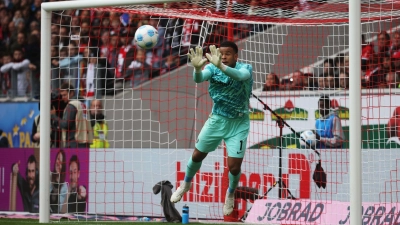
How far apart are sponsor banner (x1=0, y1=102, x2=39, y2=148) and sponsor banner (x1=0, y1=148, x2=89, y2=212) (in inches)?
8.8

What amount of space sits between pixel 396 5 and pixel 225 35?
3.02 metres

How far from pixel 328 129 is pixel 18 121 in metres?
5.98

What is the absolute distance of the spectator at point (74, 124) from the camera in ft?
43.9

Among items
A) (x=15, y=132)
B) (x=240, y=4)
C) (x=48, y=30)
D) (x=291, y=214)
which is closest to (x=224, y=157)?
(x=291, y=214)

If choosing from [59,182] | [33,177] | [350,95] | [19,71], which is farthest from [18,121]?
[350,95]

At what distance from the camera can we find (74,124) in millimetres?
13625

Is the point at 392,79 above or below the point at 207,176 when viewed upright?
above

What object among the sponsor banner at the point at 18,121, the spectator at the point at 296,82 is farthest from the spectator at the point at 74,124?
the spectator at the point at 296,82

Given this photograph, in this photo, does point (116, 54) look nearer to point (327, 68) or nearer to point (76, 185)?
point (76, 185)

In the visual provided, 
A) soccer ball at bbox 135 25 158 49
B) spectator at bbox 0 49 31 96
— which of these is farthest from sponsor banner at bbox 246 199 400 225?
spectator at bbox 0 49 31 96

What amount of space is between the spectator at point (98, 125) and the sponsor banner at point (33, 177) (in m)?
0.27

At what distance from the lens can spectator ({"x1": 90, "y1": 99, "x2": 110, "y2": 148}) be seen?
13812 mm

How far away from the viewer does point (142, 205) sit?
13.2 meters

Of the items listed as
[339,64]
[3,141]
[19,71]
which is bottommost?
[3,141]
